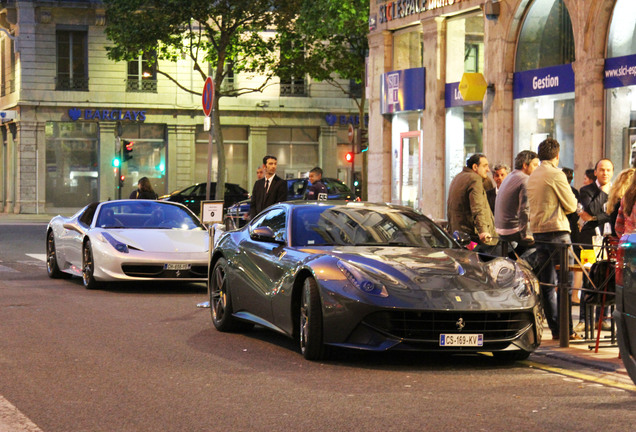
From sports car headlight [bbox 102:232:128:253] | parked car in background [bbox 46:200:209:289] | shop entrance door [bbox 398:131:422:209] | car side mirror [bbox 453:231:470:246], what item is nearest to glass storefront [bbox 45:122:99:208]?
shop entrance door [bbox 398:131:422:209]

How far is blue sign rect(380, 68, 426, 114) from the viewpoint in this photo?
26.4 m

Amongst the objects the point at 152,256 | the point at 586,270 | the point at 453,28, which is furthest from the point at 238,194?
the point at 586,270

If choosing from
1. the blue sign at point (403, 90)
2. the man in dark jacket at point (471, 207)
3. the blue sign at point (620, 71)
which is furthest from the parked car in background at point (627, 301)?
the blue sign at point (403, 90)

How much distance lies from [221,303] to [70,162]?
42949 mm

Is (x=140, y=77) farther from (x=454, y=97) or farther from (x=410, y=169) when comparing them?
(x=454, y=97)

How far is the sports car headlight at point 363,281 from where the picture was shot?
9078 mm

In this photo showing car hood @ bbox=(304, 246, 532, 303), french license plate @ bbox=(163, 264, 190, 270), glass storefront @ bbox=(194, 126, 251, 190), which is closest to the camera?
car hood @ bbox=(304, 246, 532, 303)

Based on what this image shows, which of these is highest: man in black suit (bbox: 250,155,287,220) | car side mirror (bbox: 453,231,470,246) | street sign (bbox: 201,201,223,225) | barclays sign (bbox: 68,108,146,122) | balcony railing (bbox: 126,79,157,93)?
balcony railing (bbox: 126,79,157,93)

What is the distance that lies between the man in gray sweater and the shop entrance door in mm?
14352

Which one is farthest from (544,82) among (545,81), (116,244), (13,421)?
(13,421)

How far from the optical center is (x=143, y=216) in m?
17.4

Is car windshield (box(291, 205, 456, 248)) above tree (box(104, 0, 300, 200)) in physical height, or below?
below

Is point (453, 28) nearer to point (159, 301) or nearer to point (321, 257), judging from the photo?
point (159, 301)

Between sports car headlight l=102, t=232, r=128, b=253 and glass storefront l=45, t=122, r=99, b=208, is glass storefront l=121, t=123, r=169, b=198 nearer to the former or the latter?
glass storefront l=45, t=122, r=99, b=208
